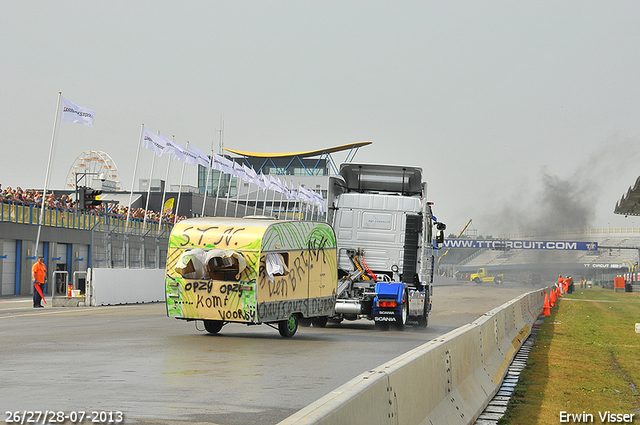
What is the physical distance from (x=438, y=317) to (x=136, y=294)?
13047 millimetres

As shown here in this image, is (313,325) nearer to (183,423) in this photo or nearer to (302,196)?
(183,423)

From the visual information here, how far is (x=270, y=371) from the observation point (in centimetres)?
1152

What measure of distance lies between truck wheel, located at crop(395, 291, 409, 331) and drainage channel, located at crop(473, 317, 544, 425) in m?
3.71

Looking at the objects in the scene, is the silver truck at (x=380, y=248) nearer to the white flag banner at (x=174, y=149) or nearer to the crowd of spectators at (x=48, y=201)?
the crowd of spectators at (x=48, y=201)

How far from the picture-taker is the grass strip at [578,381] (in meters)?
8.97

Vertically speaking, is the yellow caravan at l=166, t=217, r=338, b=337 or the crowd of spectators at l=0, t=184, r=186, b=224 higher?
the crowd of spectators at l=0, t=184, r=186, b=224

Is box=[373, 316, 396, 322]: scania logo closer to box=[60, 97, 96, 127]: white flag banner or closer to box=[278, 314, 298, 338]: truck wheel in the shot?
box=[278, 314, 298, 338]: truck wheel

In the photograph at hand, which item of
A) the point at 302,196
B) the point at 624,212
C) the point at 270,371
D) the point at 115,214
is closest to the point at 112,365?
the point at 270,371

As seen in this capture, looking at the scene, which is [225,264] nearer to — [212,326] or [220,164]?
[212,326]

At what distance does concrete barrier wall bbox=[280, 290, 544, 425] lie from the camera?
474 centimetres

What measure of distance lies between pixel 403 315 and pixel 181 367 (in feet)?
A: 32.6

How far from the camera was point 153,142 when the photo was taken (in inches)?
1681

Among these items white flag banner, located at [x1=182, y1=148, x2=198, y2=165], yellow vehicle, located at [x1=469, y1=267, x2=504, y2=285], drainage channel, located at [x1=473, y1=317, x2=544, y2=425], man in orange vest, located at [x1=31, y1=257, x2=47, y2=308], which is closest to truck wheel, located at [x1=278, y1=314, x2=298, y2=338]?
drainage channel, located at [x1=473, y1=317, x2=544, y2=425]

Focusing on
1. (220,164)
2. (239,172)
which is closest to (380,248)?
(220,164)
